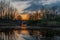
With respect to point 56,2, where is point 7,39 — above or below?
below

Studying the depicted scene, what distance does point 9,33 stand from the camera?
5.80 metres

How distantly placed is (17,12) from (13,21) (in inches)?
13.2

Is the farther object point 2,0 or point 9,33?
point 2,0

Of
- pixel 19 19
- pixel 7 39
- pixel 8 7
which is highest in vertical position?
pixel 8 7

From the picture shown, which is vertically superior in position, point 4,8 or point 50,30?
point 4,8

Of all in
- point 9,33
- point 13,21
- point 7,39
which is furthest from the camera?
point 13,21

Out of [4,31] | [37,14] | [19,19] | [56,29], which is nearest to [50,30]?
[56,29]

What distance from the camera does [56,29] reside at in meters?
5.95

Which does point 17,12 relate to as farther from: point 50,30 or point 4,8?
point 50,30

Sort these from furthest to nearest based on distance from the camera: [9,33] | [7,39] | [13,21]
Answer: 1. [13,21]
2. [9,33]
3. [7,39]

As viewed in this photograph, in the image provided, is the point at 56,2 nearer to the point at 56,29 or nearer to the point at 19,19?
the point at 56,29

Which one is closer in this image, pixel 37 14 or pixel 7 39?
pixel 7 39

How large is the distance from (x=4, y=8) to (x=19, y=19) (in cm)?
64

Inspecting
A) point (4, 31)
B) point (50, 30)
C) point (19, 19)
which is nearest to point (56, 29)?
point (50, 30)
